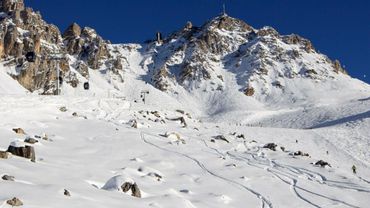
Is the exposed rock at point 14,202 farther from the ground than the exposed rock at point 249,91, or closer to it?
closer to it

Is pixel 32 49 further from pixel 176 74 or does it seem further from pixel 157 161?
pixel 157 161

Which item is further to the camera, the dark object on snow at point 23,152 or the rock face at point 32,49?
the rock face at point 32,49

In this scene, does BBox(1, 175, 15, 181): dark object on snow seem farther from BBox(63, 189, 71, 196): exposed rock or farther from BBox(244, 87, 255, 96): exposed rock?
BBox(244, 87, 255, 96): exposed rock

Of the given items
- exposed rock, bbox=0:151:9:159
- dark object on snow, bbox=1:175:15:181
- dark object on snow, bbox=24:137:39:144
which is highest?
dark object on snow, bbox=24:137:39:144

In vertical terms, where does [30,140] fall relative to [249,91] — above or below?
below

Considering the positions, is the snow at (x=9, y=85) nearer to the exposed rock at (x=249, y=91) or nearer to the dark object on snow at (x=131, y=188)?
the exposed rock at (x=249, y=91)

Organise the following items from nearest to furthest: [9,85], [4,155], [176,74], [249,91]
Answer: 1. [4,155]
2. [9,85]
3. [249,91]
4. [176,74]

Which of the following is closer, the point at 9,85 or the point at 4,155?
the point at 4,155

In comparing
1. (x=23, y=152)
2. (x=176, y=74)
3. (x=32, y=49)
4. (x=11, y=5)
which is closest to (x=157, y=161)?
(x=23, y=152)

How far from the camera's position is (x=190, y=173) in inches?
968

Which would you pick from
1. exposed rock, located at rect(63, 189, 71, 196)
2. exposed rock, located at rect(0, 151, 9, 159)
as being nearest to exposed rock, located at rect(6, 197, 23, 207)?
exposed rock, located at rect(63, 189, 71, 196)

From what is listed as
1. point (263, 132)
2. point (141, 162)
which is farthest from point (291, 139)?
point (141, 162)

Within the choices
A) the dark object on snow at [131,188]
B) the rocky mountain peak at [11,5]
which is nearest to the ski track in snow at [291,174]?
the dark object on snow at [131,188]

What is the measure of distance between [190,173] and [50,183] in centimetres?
1019
